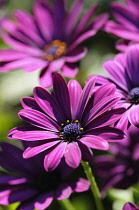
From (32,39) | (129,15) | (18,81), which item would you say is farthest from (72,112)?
(18,81)

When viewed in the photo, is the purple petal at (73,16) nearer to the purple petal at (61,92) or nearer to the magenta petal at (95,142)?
the purple petal at (61,92)

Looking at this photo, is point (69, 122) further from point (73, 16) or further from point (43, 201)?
point (73, 16)

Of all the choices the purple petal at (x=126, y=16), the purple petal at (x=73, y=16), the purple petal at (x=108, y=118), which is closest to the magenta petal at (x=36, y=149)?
the purple petal at (x=108, y=118)

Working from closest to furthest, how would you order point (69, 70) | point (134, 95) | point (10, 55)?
point (134, 95) < point (69, 70) < point (10, 55)

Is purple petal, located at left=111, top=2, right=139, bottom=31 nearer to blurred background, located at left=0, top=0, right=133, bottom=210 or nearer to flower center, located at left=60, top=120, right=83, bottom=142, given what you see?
blurred background, located at left=0, top=0, right=133, bottom=210

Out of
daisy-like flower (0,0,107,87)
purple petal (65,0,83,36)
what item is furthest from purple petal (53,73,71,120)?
purple petal (65,0,83,36)

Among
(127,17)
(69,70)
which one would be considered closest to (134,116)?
(69,70)
